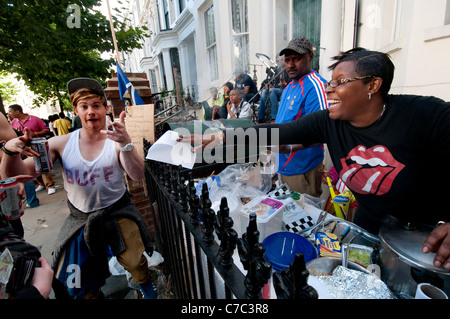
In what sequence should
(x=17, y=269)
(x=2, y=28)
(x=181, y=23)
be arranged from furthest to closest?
(x=181, y=23) < (x=2, y=28) < (x=17, y=269)

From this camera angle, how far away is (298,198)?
205cm

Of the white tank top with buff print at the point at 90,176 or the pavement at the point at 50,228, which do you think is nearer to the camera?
the white tank top with buff print at the point at 90,176

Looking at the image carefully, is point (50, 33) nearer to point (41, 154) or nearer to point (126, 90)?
point (126, 90)

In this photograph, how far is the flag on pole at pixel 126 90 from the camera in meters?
3.24

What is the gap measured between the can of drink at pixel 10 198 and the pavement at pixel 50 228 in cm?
150

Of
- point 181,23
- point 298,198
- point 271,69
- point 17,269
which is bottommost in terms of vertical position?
point 298,198

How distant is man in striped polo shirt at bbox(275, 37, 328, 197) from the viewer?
99.3 inches

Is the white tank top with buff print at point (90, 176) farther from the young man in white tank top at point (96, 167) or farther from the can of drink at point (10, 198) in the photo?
the can of drink at point (10, 198)

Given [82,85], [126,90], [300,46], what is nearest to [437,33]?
[300,46]

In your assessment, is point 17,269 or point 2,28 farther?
point 2,28

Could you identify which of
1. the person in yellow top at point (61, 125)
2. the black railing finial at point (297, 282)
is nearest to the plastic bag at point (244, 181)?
the black railing finial at point (297, 282)

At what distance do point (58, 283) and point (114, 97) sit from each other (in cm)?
276
